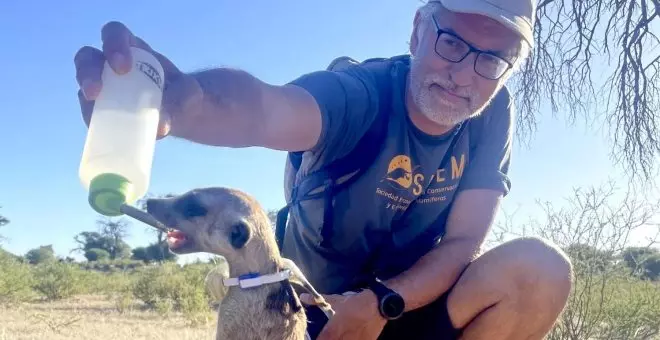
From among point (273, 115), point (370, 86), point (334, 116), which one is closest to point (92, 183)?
point (273, 115)

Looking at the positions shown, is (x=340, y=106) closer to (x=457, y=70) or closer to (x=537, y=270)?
(x=457, y=70)

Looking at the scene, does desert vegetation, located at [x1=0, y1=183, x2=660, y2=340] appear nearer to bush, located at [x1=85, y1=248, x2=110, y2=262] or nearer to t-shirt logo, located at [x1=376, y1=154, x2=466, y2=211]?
t-shirt logo, located at [x1=376, y1=154, x2=466, y2=211]

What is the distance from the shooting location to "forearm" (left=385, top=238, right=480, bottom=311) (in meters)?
3.02

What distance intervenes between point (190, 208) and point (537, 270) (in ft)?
4.83

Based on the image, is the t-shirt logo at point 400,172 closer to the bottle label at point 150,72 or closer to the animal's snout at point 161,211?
the animal's snout at point 161,211

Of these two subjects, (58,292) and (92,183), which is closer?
Result: (92,183)

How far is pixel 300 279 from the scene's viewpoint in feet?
8.94

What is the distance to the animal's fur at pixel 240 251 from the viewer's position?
2648mm

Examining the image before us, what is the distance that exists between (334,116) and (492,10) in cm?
93

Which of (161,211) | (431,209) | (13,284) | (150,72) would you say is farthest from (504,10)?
(13,284)

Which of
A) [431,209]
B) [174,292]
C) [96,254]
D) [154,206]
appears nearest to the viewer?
[154,206]

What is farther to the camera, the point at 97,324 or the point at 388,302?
the point at 97,324

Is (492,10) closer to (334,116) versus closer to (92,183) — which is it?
(334,116)

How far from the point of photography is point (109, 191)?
1.77 m
